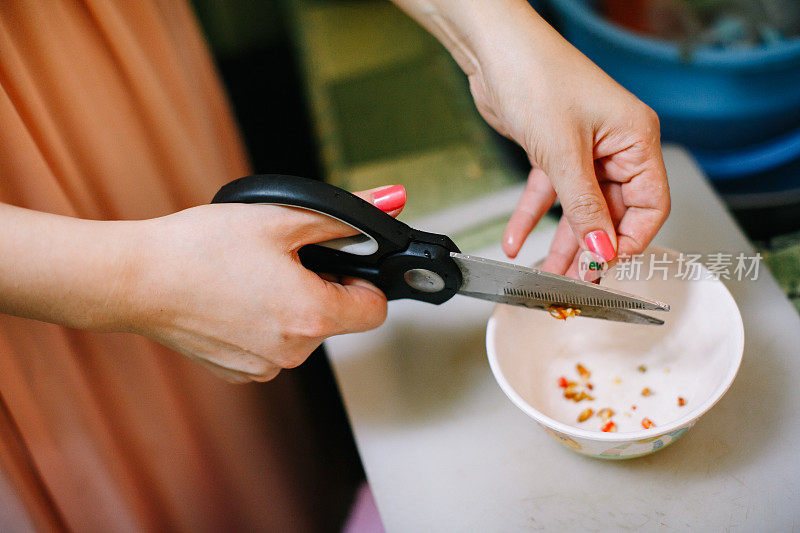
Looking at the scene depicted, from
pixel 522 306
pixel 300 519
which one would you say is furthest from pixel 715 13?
pixel 300 519

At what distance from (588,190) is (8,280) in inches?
21.4

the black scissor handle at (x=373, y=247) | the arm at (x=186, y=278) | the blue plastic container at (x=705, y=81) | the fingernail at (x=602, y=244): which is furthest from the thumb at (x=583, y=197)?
the blue plastic container at (x=705, y=81)

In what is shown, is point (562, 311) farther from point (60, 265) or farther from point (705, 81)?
point (705, 81)

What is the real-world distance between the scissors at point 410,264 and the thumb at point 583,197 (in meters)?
0.06

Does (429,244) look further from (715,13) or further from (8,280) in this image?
(715,13)

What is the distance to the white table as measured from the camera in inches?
24.4

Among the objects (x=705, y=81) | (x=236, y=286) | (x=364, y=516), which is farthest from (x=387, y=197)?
(x=705, y=81)

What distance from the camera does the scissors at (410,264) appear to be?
546mm

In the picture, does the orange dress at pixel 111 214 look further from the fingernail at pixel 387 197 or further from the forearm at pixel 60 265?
the fingernail at pixel 387 197

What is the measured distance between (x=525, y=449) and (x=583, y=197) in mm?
289

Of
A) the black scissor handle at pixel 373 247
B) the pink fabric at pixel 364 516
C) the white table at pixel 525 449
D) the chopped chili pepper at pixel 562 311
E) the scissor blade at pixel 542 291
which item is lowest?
the pink fabric at pixel 364 516

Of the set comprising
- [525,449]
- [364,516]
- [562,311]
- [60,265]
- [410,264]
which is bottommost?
[364,516]

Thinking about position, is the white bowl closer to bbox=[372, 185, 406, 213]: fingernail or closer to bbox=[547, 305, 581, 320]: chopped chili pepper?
bbox=[547, 305, 581, 320]: chopped chili pepper

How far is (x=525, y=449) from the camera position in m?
0.68
